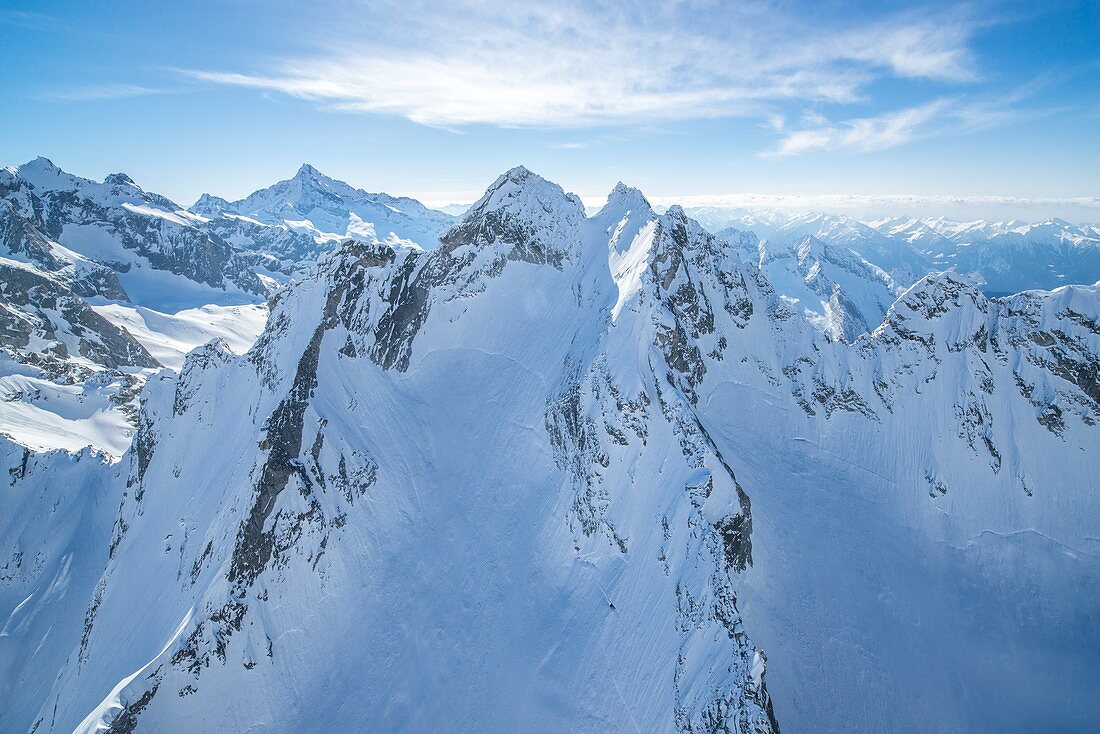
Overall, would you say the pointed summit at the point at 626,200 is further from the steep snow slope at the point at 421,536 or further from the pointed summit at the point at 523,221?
the steep snow slope at the point at 421,536

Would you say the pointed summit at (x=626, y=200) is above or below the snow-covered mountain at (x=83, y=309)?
above

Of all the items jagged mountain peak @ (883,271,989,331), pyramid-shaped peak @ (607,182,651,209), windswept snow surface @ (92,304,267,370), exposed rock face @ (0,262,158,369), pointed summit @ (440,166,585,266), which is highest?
pyramid-shaped peak @ (607,182,651,209)

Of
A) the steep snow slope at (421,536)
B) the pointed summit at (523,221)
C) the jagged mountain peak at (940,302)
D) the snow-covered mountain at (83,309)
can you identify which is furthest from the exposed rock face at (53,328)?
the jagged mountain peak at (940,302)

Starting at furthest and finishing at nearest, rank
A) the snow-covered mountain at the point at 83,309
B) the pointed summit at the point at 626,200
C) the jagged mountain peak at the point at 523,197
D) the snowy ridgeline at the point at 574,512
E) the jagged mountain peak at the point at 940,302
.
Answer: the snow-covered mountain at the point at 83,309, the pointed summit at the point at 626,200, the jagged mountain peak at the point at 523,197, the jagged mountain peak at the point at 940,302, the snowy ridgeline at the point at 574,512

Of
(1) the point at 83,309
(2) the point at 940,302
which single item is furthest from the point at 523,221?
(1) the point at 83,309

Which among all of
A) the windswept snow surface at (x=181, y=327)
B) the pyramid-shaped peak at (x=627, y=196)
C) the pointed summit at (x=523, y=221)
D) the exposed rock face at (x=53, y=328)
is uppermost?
the pyramid-shaped peak at (x=627, y=196)

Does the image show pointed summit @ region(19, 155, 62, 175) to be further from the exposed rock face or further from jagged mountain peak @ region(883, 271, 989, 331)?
jagged mountain peak @ region(883, 271, 989, 331)

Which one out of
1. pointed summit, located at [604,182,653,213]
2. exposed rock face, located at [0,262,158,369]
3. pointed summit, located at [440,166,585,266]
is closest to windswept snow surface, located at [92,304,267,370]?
exposed rock face, located at [0,262,158,369]

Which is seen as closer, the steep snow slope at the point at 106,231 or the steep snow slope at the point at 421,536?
the steep snow slope at the point at 421,536

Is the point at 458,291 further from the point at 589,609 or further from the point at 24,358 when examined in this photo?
the point at 24,358
